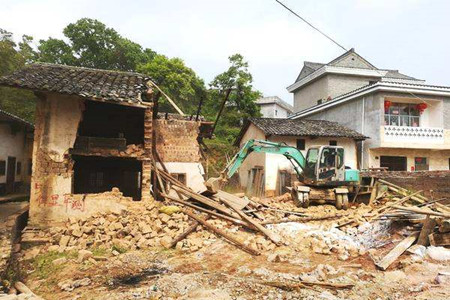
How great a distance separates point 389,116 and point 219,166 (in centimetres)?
1286

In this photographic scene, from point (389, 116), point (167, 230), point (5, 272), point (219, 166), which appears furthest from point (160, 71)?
point (5, 272)

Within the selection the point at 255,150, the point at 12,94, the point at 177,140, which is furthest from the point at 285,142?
the point at 12,94

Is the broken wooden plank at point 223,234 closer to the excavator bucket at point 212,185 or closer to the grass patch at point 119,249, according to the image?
the excavator bucket at point 212,185

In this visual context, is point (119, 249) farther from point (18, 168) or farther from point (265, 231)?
point (18, 168)

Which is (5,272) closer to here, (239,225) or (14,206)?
(239,225)

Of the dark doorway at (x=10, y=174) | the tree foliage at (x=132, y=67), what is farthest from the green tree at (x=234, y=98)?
the dark doorway at (x=10, y=174)

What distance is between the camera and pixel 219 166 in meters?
24.0

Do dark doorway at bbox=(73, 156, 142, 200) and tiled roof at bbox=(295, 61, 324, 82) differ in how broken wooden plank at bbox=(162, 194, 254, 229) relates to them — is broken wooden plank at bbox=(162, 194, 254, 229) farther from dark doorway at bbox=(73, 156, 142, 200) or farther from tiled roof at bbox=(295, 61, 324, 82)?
tiled roof at bbox=(295, 61, 324, 82)

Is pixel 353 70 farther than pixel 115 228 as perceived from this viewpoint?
Yes

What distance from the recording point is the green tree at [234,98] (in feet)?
84.4

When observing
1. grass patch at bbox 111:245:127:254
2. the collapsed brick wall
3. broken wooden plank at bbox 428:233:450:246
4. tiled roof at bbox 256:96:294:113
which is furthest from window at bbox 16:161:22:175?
tiled roof at bbox 256:96:294:113

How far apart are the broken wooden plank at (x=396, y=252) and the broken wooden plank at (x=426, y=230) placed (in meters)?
0.16

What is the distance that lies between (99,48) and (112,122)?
982 inches

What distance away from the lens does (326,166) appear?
1252cm
